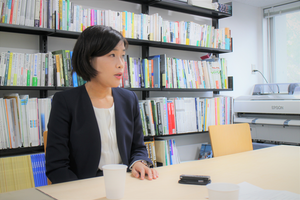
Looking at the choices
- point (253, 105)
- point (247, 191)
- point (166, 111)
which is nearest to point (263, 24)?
point (253, 105)

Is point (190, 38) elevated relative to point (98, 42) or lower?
elevated

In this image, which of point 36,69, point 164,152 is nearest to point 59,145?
point 36,69

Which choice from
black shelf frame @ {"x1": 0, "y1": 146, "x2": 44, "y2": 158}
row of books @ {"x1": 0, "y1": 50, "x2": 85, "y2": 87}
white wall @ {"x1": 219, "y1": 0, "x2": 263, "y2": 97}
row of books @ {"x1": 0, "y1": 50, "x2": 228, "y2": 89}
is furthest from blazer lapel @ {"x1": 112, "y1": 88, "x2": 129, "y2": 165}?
white wall @ {"x1": 219, "y1": 0, "x2": 263, "y2": 97}

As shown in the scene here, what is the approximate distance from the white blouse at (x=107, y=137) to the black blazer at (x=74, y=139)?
0.09 feet

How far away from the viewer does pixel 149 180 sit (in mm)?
962

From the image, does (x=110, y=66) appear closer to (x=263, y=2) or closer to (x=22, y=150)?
(x=22, y=150)

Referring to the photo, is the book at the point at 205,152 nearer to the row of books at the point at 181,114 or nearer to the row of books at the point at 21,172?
the row of books at the point at 181,114

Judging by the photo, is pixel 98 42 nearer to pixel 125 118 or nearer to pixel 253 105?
pixel 125 118

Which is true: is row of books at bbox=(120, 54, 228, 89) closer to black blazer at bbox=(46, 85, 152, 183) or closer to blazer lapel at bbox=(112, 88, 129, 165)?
blazer lapel at bbox=(112, 88, 129, 165)

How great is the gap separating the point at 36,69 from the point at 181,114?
4.52 feet

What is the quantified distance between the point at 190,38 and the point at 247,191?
209 cm

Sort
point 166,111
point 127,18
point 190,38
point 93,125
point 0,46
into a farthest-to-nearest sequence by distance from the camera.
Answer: point 190,38 → point 166,111 → point 127,18 → point 0,46 → point 93,125

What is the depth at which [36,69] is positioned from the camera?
1.80m

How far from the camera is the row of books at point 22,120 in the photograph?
1.67m
